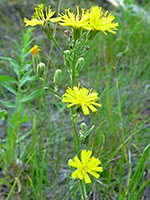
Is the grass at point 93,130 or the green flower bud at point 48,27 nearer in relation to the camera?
the green flower bud at point 48,27

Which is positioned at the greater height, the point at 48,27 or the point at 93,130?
A: the point at 48,27

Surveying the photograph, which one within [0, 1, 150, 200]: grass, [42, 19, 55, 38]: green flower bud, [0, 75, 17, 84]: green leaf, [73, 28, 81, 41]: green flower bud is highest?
[42, 19, 55, 38]: green flower bud

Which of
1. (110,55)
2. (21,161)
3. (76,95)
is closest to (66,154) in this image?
(21,161)

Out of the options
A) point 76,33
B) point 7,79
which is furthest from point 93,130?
point 76,33

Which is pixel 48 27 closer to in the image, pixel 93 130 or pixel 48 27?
pixel 48 27

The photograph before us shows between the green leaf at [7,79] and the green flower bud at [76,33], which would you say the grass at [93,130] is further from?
the green flower bud at [76,33]

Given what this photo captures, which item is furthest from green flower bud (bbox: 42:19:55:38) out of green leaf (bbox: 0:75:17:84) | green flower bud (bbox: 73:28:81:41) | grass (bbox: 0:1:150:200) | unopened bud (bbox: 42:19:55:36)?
green leaf (bbox: 0:75:17:84)

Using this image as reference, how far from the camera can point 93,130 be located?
1.98 metres

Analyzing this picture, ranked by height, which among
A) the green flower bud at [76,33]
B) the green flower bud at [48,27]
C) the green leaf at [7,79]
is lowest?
the green leaf at [7,79]

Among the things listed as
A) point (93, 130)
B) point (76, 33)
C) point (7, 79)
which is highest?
point (76, 33)

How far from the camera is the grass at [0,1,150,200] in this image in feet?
5.54

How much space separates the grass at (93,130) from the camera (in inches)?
66.5

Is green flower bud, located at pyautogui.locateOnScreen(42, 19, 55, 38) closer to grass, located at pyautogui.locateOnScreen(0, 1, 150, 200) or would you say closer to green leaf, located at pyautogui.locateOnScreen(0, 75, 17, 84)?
grass, located at pyautogui.locateOnScreen(0, 1, 150, 200)

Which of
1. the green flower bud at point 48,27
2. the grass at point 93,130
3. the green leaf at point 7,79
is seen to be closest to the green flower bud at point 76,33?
the green flower bud at point 48,27
